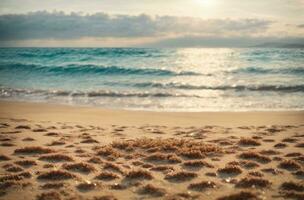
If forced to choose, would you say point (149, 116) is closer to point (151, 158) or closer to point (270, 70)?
point (151, 158)

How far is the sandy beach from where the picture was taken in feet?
26.3

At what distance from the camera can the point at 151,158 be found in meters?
10.4

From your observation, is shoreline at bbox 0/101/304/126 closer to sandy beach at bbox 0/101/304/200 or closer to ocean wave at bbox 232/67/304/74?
sandy beach at bbox 0/101/304/200

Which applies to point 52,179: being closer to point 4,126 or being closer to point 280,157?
point 280,157

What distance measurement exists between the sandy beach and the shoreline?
0.27ft

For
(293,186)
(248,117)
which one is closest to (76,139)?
(293,186)

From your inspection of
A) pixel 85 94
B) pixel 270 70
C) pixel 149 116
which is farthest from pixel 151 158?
pixel 270 70

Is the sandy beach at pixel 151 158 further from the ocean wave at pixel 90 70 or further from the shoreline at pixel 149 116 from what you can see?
the ocean wave at pixel 90 70

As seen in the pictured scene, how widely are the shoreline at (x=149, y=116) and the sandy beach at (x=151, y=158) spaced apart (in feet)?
0.27

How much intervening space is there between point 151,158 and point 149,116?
779 cm

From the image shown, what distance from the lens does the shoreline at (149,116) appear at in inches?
659

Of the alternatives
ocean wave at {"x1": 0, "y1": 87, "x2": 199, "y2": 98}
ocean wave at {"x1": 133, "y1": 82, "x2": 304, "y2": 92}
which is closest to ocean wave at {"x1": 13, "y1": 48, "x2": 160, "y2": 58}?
ocean wave at {"x1": 133, "y1": 82, "x2": 304, "y2": 92}

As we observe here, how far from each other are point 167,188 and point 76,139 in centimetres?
544

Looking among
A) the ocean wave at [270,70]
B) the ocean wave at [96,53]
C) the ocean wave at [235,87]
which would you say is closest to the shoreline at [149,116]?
the ocean wave at [235,87]
